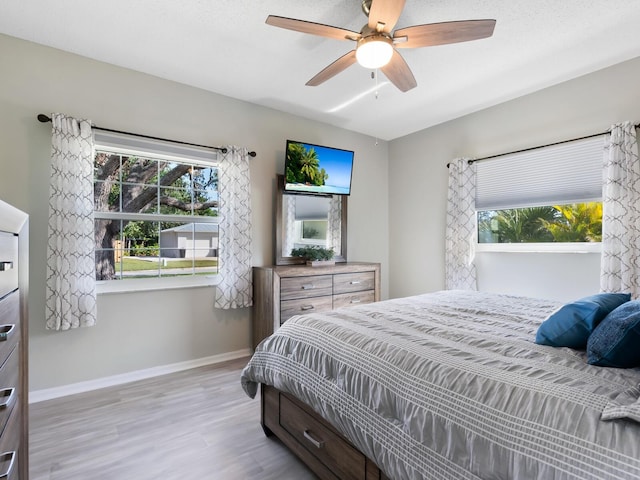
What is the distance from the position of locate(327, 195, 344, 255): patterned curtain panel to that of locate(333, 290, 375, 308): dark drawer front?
2.05ft

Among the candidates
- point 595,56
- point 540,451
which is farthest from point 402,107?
point 540,451

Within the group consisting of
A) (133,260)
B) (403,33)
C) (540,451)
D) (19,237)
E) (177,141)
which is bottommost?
(540,451)

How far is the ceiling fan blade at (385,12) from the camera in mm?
1642

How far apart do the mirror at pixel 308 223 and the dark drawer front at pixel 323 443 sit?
1965mm

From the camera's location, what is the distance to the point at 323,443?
152 centimetres

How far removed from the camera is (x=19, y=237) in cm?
117

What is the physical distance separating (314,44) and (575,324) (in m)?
2.37

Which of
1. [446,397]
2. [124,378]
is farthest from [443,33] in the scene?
[124,378]

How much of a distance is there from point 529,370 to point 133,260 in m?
Result: 3.01

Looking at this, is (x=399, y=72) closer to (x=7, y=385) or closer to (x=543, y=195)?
(x=543, y=195)

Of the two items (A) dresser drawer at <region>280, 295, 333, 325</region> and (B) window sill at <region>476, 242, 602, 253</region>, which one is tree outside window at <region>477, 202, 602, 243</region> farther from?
(A) dresser drawer at <region>280, 295, 333, 325</region>

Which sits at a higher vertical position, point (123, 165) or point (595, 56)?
point (595, 56)

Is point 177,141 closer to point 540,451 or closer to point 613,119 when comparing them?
point 540,451

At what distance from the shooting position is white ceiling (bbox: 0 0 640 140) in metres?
2.09
